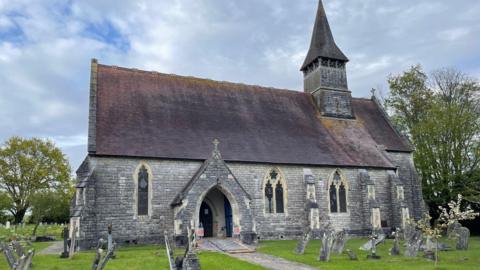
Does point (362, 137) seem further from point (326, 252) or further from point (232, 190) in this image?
point (326, 252)

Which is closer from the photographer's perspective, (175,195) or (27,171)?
(175,195)

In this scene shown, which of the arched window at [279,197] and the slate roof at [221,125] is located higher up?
the slate roof at [221,125]

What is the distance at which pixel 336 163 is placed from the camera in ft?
86.2

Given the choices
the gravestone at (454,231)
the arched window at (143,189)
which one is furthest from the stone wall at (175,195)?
the gravestone at (454,231)

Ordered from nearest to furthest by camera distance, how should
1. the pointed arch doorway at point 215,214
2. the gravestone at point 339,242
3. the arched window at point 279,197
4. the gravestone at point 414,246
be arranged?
the gravestone at point 414,246
the gravestone at point 339,242
the pointed arch doorway at point 215,214
the arched window at point 279,197

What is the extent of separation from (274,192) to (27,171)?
3101cm

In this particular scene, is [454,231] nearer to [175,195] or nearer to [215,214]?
[215,214]

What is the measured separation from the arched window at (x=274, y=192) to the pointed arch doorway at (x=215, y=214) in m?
2.59

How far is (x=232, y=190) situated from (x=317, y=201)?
22.2 ft

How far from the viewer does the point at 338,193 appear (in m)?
26.6

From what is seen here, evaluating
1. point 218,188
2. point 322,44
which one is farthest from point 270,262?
point 322,44

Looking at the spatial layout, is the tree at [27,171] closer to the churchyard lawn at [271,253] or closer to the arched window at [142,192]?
the arched window at [142,192]

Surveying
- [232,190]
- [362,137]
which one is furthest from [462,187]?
[232,190]

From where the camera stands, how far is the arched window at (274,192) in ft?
81.1
